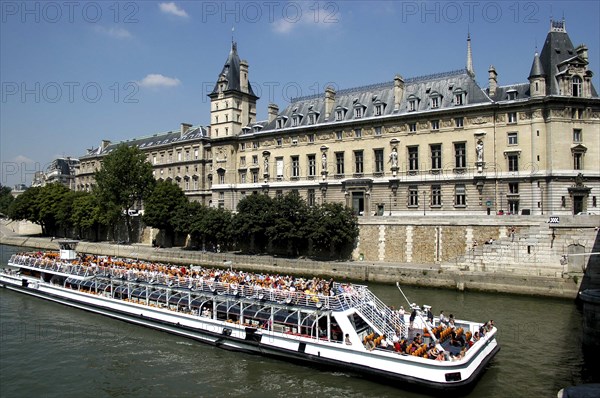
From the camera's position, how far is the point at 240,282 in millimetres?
20812

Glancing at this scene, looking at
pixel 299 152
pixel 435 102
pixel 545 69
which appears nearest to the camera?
pixel 545 69

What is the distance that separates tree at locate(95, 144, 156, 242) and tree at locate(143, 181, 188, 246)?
539 cm

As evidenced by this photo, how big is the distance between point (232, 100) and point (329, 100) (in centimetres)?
1252

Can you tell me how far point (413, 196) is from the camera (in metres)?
41.6

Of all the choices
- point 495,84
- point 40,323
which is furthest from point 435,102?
point 40,323

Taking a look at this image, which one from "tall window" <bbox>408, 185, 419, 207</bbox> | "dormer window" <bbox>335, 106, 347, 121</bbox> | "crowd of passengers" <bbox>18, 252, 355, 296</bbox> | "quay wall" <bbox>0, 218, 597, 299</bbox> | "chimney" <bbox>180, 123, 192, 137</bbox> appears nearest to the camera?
"crowd of passengers" <bbox>18, 252, 355, 296</bbox>

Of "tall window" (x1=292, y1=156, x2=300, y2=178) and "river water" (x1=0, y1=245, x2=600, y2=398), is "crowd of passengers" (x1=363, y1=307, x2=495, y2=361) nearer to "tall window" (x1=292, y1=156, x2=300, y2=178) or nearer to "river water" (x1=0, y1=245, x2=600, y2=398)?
"river water" (x1=0, y1=245, x2=600, y2=398)

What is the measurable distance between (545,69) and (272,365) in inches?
1292

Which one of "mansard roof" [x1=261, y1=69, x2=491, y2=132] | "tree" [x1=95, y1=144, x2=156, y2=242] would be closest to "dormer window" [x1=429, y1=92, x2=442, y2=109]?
"mansard roof" [x1=261, y1=69, x2=491, y2=132]

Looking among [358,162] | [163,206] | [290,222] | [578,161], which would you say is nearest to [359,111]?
[358,162]

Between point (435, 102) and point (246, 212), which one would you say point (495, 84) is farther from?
point (246, 212)

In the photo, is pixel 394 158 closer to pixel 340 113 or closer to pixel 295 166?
pixel 340 113

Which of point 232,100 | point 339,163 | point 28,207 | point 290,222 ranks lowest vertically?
point 290,222

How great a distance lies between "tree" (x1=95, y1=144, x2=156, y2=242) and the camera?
186ft
